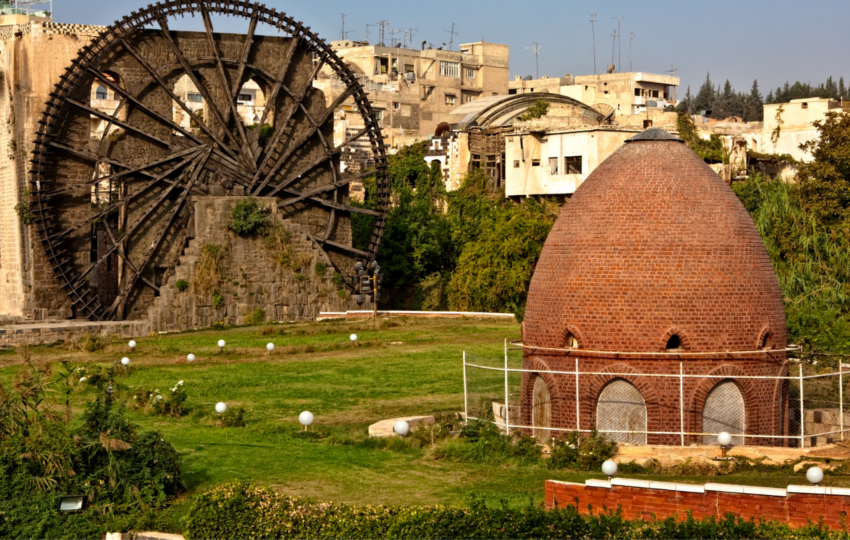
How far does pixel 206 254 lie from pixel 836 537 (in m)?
24.8

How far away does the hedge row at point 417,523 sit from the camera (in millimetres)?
11812

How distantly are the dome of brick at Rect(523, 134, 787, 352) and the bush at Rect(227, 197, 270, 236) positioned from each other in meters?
18.4

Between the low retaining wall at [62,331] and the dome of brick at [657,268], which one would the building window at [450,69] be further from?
the dome of brick at [657,268]

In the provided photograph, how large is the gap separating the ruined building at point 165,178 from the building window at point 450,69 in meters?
39.7

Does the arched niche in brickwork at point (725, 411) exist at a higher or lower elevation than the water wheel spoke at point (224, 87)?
lower

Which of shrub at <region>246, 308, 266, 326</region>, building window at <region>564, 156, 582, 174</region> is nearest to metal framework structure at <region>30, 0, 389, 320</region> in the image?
shrub at <region>246, 308, 266, 326</region>

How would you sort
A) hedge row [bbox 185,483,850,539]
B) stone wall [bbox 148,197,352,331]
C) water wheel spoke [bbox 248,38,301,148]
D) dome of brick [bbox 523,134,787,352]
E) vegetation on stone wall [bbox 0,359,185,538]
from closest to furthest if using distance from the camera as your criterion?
1. hedge row [bbox 185,483,850,539]
2. vegetation on stone wall [bbox 0,359,185,538]
3. dome of brick [bbox 523,134,787,352]
4. stone wall [bbox 148,197,352,331]
5. water wheel spoke [bbox 248,38,301,148]

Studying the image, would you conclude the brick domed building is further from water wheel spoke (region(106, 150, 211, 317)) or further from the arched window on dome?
water wheel spoke (region(106, 150, 211, 317))

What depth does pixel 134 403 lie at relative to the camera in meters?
20.5

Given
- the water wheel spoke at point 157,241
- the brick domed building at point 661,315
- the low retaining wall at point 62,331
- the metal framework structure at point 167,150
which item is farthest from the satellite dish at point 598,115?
the brick domed building at point 661,315

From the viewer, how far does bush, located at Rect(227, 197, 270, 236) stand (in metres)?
34.7

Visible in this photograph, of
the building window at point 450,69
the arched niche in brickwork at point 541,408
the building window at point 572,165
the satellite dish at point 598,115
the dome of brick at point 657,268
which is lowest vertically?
the arched niche in brickwork at point 541,408

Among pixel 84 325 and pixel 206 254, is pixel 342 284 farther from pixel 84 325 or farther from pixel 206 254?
pixel 84 325

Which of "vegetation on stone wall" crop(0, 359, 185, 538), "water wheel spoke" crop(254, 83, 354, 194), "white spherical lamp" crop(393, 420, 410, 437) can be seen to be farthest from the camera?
"water wheel spoke" crop(254, 83, 354, 194)
